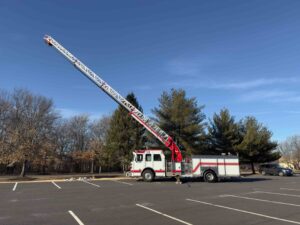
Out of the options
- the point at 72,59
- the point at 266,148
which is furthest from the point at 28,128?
the point at 266,148

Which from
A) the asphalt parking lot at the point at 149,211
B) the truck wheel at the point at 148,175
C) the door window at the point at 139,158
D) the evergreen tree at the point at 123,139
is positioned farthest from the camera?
the evergreen tree at the point at 123,139

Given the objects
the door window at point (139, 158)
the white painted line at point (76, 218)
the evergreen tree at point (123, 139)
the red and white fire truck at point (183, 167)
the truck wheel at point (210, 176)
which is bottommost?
the white painted line at point (76, 218)

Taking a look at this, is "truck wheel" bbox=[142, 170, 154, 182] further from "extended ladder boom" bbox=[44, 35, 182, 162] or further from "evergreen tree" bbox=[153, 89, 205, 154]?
"evergreen tree" bbox=[153, 89, 205, 154]

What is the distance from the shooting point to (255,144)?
137 ft

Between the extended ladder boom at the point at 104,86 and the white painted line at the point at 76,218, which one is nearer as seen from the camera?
the white painted line at the point at 76,218

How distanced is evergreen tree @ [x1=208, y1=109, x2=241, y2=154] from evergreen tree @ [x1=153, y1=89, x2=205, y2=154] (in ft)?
14.1

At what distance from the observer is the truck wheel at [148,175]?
82.0 ft

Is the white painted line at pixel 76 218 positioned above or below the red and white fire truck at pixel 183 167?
below

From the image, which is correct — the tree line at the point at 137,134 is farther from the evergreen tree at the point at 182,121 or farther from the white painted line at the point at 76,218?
the white painted line at the point at 76,218

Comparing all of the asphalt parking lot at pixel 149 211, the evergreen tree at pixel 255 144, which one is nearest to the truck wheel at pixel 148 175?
the asphalt parking lot at pixel 149 211

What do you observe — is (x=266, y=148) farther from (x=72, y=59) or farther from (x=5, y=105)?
(x=5, y=105)

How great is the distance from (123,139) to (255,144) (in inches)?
734

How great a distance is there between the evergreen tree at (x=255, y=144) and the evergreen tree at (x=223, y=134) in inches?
49.2

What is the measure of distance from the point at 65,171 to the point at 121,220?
2020 inches
